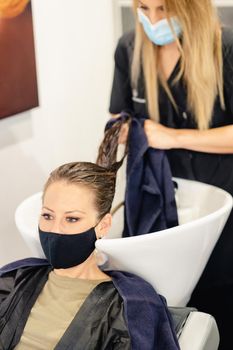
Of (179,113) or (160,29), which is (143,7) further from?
(179,113)

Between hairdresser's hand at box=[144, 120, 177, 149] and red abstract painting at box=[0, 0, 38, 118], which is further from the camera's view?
red abstract painting at box=[0, 0, 38, 118]

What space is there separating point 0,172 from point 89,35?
2.26ft

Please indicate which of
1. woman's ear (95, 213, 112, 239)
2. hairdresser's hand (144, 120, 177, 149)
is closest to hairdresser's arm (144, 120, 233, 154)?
hairdresser's hand (144, 120, 177, 149)

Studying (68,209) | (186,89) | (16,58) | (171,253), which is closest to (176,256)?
(171,253)

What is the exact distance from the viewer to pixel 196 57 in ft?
5.08

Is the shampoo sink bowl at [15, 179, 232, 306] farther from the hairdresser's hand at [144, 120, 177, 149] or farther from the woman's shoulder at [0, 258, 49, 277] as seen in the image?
the hairdresser's hand at [144, 120, 177, 149]

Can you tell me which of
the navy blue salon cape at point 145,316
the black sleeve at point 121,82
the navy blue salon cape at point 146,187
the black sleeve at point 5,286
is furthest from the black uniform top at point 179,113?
the black sleeve at point 5,286

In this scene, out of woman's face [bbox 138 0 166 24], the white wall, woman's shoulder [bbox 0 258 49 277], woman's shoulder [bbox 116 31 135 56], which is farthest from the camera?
the white wall

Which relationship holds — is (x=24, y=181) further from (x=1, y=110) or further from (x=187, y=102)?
(x=187, y=102)

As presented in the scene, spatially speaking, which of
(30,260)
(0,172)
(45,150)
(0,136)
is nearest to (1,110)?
(0,136)

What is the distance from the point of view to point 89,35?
224 centimetres

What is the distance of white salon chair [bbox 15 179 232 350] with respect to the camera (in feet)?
4.17

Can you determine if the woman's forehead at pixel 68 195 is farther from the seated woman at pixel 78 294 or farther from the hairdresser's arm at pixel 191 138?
the hairdresser's arm at pixel 191 138

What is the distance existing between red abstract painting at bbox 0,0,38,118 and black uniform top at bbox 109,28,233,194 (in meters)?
0.30
